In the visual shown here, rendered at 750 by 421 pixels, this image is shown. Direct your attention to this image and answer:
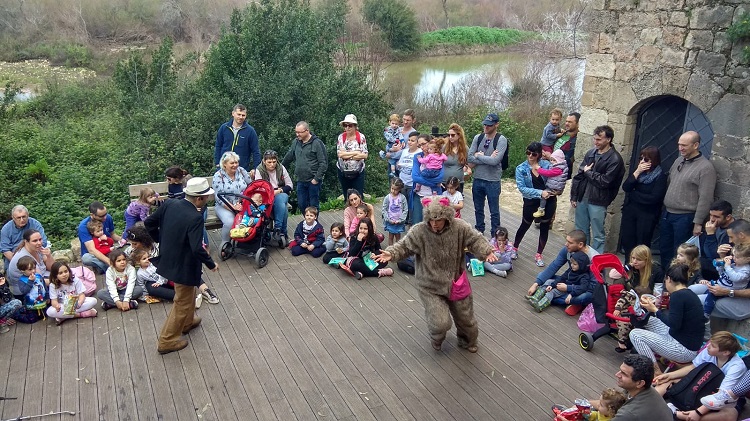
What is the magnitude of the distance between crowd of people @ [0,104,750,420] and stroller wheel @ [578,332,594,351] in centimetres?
24

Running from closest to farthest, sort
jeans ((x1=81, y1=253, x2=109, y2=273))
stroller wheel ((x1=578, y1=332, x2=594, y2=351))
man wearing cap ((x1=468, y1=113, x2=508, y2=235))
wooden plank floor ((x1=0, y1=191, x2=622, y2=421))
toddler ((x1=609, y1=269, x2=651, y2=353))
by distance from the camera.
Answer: wooden plank floor ((x1=0, y1=191, x2=622, y2=421))
toddler ((x1=609, y1=269, x2=651, y2=353))
stroller wheel ((x1=578, y1=332, x2=594, y2=351))
jeans ((x1=81, y1=253, x2=109, y2=273))
man wearing cap ((x1=468, y1=113, x2=508, y2=235))

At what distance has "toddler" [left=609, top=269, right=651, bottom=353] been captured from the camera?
205 inches

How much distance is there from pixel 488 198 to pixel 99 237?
4593 millimetres

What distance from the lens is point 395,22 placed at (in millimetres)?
25094

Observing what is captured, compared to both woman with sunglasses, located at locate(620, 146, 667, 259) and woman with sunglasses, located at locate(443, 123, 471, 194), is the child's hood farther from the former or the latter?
woman with sunglasses, located at locate(443, 123, 471, 194)

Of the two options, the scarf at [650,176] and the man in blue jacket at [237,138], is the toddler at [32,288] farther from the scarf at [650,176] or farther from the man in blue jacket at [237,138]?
the scarf at [650,176]

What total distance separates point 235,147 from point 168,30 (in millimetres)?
23899

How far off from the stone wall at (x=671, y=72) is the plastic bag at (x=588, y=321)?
71.2 inches

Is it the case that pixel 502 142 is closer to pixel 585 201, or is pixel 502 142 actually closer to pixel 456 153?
pixel 456 153

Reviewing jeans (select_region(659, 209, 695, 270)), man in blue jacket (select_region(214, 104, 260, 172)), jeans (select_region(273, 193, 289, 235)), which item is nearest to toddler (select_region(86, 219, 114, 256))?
man in blue jacket (select_region(214, 104, 260, 172))

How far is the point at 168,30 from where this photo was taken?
1133 inches

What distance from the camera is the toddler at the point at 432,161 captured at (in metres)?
7.07

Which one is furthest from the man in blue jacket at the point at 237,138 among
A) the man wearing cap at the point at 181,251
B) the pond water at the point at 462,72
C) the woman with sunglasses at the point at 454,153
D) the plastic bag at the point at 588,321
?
the pond water at the point at 462,72

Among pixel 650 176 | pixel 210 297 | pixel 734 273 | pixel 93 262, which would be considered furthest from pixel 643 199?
pixel 93 262
